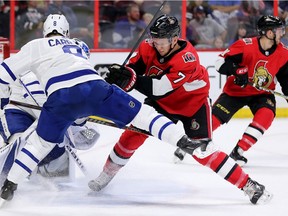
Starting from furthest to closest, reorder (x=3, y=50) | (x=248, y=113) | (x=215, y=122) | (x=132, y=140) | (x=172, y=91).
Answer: (x=248, y=113), (x=3, y=50), (x=215, y=122), (x=172, y=91), (x=132, y=140)

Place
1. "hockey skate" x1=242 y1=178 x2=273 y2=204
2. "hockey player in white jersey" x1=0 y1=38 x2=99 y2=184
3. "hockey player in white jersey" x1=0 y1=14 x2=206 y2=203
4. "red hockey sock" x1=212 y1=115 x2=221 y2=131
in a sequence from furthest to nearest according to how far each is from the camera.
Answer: "red hockey sock" x1=212 y1=115 x2=221 y2=131 < "hockey player in white jersey" x1=0 y1=38 x2=99 y2=184 < "hockey skate" x1=242 y1=178 x2=273 y2=204 < "hockey player in white jersey" x1=0 y1=14 x2=206 y2=203

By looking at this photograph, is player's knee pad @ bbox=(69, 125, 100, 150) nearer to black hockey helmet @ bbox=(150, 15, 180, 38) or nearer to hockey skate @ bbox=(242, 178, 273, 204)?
black hockey helmet @ bbox=(150, 15, 180, 38)

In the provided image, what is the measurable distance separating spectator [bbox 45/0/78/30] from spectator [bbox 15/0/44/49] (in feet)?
0.38

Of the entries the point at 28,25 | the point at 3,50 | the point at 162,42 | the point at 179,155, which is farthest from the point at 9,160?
the point at 28,25

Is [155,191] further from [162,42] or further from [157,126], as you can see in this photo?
[162,42]

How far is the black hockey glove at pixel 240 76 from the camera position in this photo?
4.93 metres

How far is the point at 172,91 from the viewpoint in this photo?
4.24m

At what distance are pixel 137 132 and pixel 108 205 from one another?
371mm

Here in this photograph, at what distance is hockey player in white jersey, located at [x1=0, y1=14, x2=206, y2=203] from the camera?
3.66m

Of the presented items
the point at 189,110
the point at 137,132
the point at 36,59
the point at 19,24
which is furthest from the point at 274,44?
the point at 19,24

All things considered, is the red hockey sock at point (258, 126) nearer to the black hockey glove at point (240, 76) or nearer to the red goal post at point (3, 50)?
the black hockey glove at point (240, 76)

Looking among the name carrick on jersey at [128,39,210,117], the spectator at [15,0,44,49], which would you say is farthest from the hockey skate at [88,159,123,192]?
the spectator at [15,0,44,49]

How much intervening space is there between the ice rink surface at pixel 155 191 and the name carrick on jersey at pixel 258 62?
469mm

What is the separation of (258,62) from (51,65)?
1.78 m
